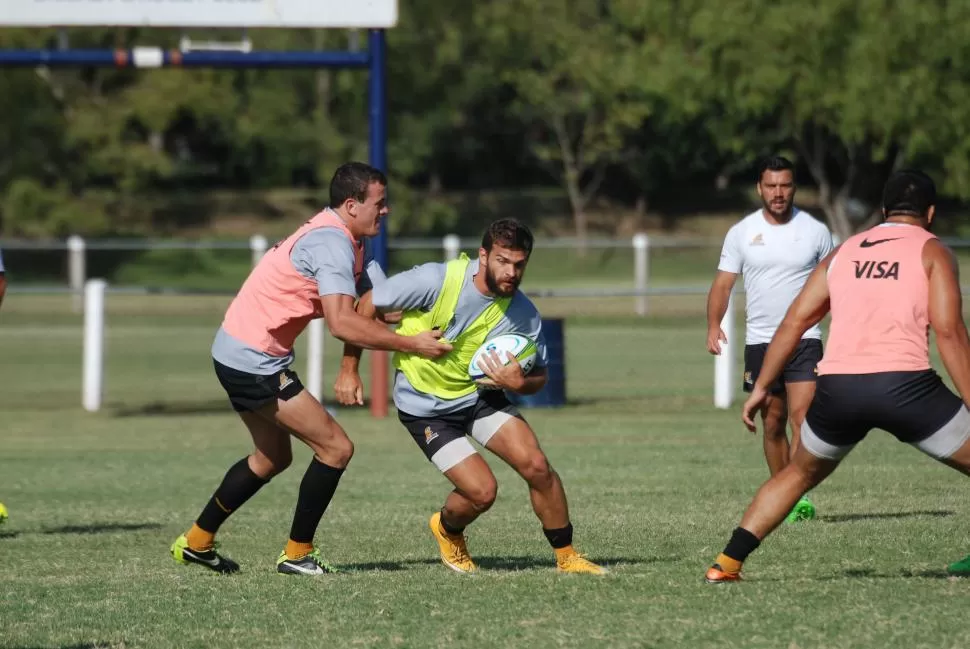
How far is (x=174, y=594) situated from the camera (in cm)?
766

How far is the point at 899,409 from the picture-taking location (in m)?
6.75

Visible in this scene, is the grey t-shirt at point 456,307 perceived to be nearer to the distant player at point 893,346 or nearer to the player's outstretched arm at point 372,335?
the player's outstretched arm at point 372,335

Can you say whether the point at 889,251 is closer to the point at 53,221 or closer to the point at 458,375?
the point at 458,375

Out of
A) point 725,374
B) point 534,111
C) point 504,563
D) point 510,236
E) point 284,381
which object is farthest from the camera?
point 534,111

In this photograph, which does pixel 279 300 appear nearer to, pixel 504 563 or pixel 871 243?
pixel 504 563

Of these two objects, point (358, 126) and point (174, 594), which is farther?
point (358, 126)

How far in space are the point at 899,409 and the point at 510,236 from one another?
1.95 m

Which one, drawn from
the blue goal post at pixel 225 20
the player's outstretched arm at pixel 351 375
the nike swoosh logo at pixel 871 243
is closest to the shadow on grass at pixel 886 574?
the nike swoosh logo at pixel 871 243

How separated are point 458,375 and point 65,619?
219 centimetres

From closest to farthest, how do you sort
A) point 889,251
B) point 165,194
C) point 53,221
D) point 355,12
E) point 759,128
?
point 889,251 → point 355,12 → point 53,221 → point 759,128 → point 165,194

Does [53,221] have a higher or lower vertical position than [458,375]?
lower

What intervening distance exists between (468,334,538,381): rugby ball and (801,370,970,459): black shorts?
1.50 metres

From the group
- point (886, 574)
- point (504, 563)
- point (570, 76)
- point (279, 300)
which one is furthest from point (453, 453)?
point (570, 76)

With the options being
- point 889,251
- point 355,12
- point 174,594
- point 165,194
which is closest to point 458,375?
point 174,594
